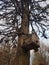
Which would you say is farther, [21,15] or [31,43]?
[21,15]

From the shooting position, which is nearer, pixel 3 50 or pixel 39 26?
pixel 39 26

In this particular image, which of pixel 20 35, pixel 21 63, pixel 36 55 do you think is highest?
pixel 20 35

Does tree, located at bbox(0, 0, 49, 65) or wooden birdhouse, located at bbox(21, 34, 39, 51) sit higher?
tree, located at bbox(0, 0, 49, 65)

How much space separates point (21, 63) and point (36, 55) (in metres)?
5.05

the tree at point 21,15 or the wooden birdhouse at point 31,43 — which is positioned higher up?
the tree at point 21,15

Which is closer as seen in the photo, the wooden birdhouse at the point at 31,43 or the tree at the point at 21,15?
the wooden birdhouse at the point at 31,43

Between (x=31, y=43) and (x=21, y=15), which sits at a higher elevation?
(x=21, y=15)

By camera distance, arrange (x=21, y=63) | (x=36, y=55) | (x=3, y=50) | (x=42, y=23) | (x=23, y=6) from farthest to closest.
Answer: (x=36, y=55) → (x=3, y=50) → (x=42, y=23) → (x=23, y=6) → (x=21, y=63)

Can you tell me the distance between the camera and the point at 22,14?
13.8 ft

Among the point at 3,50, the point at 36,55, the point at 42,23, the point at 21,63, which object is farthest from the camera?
the point at 36,55

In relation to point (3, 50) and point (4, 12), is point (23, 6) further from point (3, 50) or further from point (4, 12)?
point (3, 50)

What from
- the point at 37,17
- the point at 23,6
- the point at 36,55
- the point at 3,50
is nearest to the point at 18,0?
the point at 23,6

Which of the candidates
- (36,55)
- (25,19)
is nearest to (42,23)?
(25,19)

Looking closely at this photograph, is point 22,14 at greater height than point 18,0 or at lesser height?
lesser
